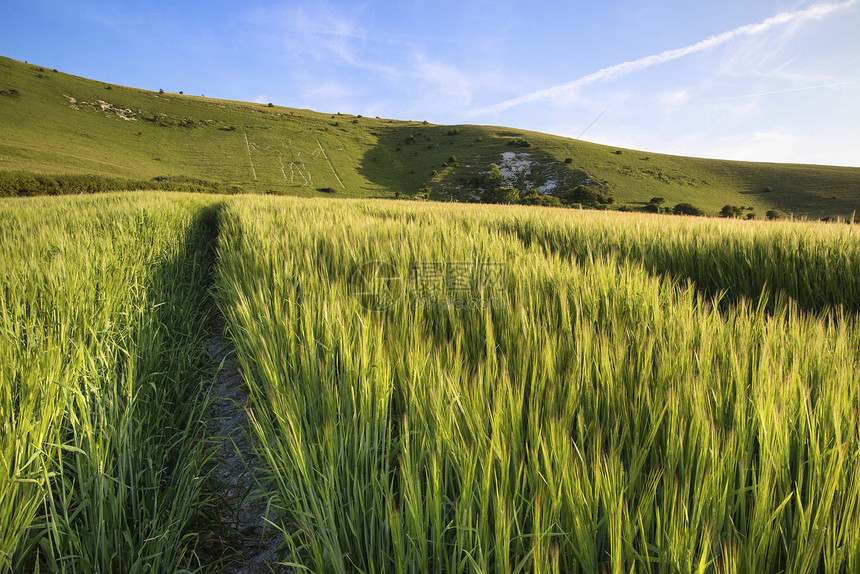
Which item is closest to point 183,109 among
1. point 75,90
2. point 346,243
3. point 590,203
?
point 75,90

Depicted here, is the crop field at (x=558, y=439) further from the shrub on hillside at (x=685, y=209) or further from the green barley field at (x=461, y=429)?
the shrub on hillside at (x=685, y=209)

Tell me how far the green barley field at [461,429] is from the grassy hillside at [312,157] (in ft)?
140

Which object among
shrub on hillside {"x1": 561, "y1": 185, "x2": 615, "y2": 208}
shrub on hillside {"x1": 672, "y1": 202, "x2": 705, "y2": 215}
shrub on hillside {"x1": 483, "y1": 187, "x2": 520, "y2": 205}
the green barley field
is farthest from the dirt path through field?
shrub on hillside {"x1": 483, "y1": 187, "x2": 520, "y2": 205}

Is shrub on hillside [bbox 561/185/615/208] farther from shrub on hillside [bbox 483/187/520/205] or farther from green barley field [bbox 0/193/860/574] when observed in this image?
green barley field [bbox 0/193/860/574]

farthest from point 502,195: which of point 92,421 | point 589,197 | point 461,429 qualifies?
point 461,429

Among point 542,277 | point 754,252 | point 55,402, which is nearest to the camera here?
point 55,402

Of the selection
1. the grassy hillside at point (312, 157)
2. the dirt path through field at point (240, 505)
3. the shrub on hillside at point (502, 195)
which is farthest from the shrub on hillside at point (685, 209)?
the dirt path through field at point (240, 505)

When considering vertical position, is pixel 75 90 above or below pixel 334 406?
above

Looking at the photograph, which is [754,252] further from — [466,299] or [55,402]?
[55,402]

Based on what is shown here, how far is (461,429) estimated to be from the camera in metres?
0.87

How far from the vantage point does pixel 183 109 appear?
62.8m

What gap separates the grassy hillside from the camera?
41.0 meters

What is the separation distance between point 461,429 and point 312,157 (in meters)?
60.4

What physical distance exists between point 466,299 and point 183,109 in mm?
80509
